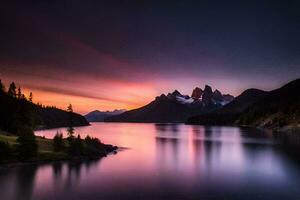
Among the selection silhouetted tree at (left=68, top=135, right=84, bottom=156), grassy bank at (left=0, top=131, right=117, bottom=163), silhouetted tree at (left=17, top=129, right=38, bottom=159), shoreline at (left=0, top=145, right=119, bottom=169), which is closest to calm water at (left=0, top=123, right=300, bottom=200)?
shoreline at (left=0, top=145, right=119, bottom=169)

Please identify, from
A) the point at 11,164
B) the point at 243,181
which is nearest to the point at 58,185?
the point at 11,164

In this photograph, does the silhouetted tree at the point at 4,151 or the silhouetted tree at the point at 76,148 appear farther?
the silhouetted tree at the point at 76,148

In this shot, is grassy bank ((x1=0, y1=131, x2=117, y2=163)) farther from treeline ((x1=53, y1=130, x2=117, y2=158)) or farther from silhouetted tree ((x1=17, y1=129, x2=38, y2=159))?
silhouetted tree ((x1=17, y1=129, x2=38, y2=159))

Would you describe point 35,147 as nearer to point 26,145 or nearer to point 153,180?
point 26,145

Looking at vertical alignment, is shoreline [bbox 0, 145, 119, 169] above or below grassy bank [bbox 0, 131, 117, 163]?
below

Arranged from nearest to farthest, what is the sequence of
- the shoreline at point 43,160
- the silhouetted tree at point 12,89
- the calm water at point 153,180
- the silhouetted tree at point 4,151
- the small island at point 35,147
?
the calm water at point 153,180 → the shoreline at point 43,160 → the silhouetted tree at point 4,151 → the small island at point 35,147 → the silhouetted tree at point 12,89

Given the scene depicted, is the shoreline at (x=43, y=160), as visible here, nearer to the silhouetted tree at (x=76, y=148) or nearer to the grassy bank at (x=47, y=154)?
the grassy bank at (x=47, y=154)

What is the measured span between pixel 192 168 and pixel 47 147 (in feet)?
119

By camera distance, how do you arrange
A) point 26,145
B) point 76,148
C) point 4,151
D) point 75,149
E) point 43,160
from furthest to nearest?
1. point 76,148
2. point 75,149
3. point 43,160
4. point 26,145
5. point 4,151

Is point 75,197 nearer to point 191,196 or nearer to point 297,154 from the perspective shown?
point 191,196

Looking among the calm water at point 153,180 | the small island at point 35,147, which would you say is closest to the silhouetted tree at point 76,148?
the small island at point 35,147

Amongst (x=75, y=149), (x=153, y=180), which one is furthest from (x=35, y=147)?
(x=153, y=180)

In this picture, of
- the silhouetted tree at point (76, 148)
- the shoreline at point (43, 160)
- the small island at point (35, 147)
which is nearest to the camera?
the shoreline at point (43, 160)

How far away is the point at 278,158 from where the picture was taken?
9012 cm
